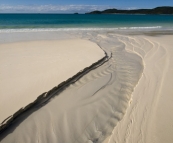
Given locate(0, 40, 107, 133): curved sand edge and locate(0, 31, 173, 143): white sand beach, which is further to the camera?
locate(0, 40, 107, 133): curved sand edge

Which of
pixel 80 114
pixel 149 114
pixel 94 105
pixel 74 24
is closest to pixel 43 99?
pixel 80 114

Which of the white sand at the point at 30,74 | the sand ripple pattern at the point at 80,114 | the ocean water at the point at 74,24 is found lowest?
the sand ripple pattern at the point at 80,114

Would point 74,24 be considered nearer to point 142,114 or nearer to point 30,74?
point 30,74

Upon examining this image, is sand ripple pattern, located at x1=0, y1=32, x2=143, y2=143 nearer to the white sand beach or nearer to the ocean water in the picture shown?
the white sand beach

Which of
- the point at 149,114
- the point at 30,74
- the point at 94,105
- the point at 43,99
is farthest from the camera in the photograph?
the point at 30,74

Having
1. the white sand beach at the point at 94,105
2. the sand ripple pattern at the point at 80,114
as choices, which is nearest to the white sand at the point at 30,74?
the white sand beach at the point at 94,105

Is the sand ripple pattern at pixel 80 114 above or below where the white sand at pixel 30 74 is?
below

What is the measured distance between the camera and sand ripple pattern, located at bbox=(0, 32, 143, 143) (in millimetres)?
2229

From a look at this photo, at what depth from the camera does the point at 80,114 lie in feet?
8.76

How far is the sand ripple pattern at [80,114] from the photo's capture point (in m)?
2.23

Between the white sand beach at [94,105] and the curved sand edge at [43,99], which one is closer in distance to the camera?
the white sand beach at [94,105]

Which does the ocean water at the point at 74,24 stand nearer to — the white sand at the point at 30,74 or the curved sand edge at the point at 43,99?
the white sand at the point at 30,74

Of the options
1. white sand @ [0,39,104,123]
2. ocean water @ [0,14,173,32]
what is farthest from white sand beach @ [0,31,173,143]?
ocean water @ [0,14,173,32]

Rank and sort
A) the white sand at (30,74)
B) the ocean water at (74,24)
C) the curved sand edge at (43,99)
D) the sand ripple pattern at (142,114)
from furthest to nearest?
the ocean water at (74,24), the white sand at (30,74), the curved sand edge at (43,99), the sand ripple pattern at (142,114)
